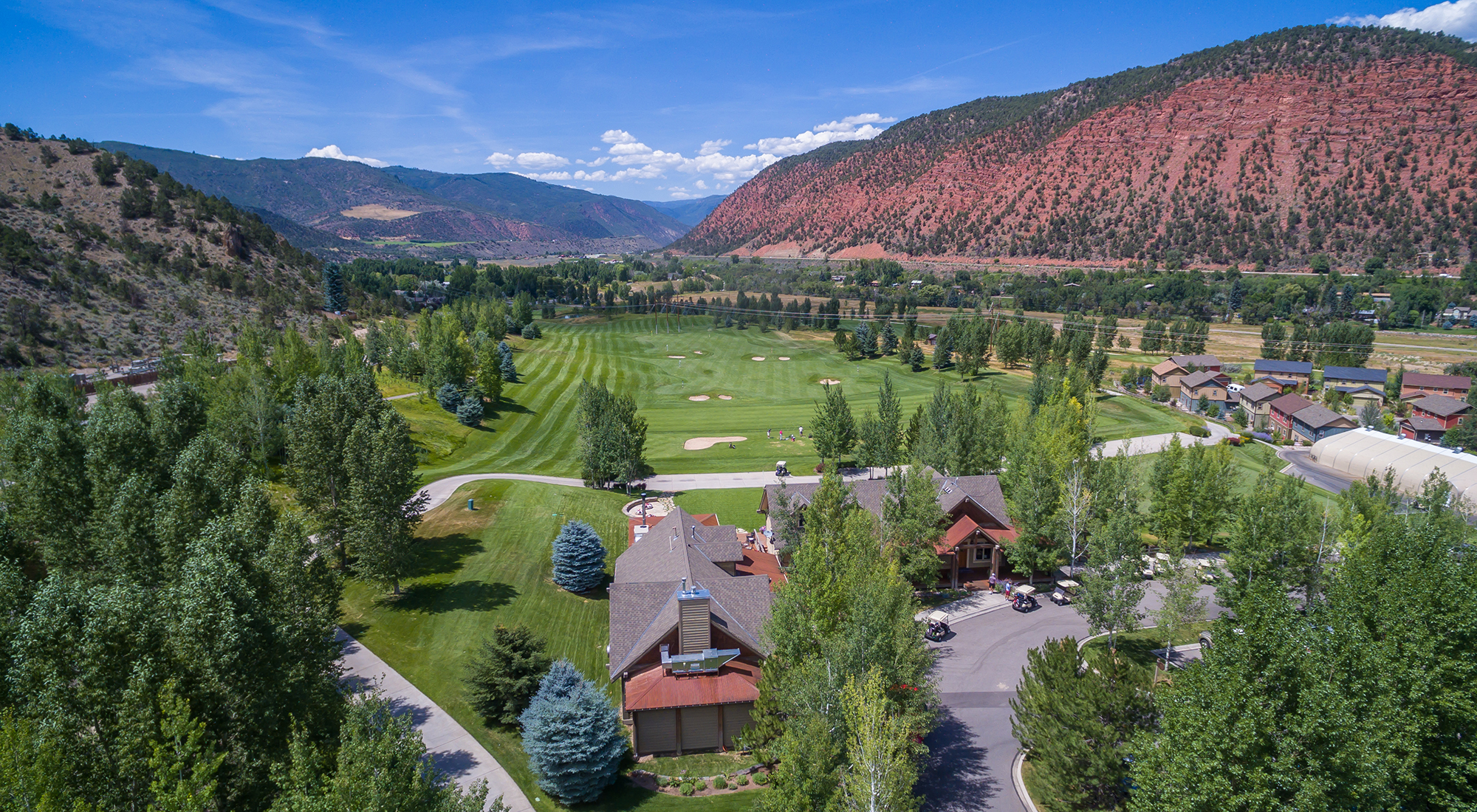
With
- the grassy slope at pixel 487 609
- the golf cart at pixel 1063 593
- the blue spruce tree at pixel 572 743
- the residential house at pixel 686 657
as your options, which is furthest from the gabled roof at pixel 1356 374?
the blue spruce tree at pixel 572 743

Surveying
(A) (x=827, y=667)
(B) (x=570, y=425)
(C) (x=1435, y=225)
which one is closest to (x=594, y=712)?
(A) (x=827, y=667)

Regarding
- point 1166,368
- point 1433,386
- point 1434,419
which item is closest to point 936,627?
point 1434,419

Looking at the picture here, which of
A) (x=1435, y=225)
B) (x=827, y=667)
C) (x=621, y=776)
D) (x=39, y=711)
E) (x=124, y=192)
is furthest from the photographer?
(x=1435, y=225)

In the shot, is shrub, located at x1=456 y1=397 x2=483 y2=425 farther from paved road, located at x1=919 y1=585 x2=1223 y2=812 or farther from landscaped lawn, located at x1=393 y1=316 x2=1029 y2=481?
paved road, located at x1=919 y1=585 x2=1223 y2=812

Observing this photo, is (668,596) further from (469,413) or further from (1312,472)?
(1312,472)

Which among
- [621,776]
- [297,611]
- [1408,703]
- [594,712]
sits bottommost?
[621,776]

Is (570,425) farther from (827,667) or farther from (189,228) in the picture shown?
(189,228)

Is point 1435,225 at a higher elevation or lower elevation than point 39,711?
higher

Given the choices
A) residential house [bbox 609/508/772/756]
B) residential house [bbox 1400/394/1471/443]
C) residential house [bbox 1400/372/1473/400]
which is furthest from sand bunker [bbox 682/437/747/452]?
residential house [bbox 1400/372/1473/400]
